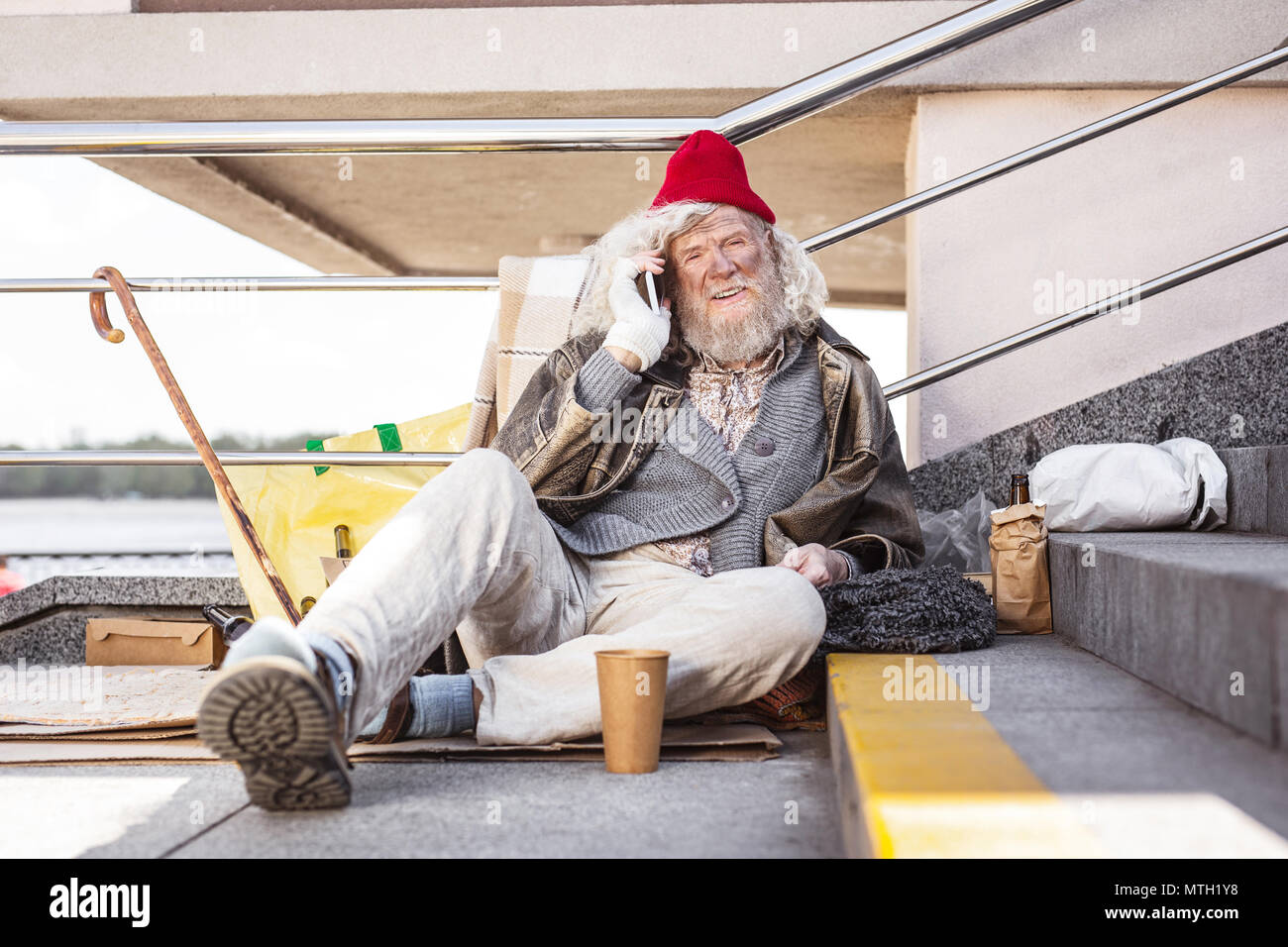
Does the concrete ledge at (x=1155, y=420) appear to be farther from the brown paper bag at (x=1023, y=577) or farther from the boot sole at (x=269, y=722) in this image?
the boot sole at (x=269, y=722)

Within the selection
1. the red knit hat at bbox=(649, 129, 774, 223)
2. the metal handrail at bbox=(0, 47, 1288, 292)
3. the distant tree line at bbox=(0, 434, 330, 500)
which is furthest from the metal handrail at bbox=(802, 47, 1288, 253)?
the distant tree line at bbox=(0, 434, 330, 500)

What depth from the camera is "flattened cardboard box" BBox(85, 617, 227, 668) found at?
3283 mm

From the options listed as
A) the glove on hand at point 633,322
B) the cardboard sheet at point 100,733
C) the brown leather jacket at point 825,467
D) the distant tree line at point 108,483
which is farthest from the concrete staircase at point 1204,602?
the distant tree line at point 108,483

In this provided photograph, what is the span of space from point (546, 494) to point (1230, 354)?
6.62 feet

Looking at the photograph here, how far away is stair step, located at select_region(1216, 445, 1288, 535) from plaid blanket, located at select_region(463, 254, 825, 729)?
163 cm

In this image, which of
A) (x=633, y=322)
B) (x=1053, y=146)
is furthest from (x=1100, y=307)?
(x=633, y=322)

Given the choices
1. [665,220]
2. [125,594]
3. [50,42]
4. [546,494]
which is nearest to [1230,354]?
[665,220]

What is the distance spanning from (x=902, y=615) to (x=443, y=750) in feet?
2.96

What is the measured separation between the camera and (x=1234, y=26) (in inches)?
134

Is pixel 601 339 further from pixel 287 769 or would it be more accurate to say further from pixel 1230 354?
pixel 1230 354

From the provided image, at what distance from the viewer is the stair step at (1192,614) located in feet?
4.31

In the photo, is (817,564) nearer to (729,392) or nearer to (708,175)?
(729,392)

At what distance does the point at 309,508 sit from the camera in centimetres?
300
